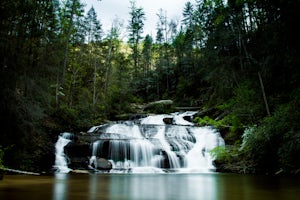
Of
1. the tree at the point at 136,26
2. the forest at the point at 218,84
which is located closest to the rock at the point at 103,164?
the forest at the point at 218,84

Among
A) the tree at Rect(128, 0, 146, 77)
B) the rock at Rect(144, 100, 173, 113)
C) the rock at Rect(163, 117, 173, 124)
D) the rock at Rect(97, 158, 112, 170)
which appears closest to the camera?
the rock at Rect(97, 158, 112, 170)

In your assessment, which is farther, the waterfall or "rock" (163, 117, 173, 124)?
"rock" (163, 117, 173, 124)

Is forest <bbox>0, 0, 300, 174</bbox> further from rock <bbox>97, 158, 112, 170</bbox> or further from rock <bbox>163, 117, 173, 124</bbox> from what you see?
rock <bbox>163, 117, 173, 124</bbox>

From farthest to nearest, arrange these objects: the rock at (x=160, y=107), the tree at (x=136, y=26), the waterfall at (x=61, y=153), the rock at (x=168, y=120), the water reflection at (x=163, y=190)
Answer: the tree at (x=136, y=26) < the rock at (x=160, y=107) < the rock at (x=168, y=120) < the waterfall at (x=61, y=153) < the water reflection at (x=163, y=190)

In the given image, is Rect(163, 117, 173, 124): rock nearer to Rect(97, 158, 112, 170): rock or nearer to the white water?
the white water

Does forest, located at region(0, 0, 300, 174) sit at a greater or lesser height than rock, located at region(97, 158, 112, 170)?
greater

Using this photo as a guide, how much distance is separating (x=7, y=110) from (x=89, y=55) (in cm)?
2325

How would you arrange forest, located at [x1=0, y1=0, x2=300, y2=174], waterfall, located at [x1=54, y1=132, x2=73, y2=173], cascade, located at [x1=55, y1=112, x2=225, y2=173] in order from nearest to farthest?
forest, located at [x1=0, y1=0, x2=300, y2=174]
waterfall, located at [x1=54, y1=132, x2=73, y2=173]
cascade, located at [x1=55, y1=112, x2=225, y2=173]

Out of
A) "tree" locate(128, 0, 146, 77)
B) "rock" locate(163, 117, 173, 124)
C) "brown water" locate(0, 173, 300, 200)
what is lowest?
"brown water" locate(0, 173, 300, 200)

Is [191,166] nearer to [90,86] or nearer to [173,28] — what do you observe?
[90,86]

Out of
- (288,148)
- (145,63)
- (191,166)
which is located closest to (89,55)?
(145,63)

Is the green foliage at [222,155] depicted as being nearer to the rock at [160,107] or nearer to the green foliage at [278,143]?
the green foliage at [278,143]

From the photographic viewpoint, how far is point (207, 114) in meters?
22.2

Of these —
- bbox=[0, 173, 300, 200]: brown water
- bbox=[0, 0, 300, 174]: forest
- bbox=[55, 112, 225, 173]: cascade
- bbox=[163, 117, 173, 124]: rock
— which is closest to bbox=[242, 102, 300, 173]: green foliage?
bbox=[0, 0, 300, 174]: forest
